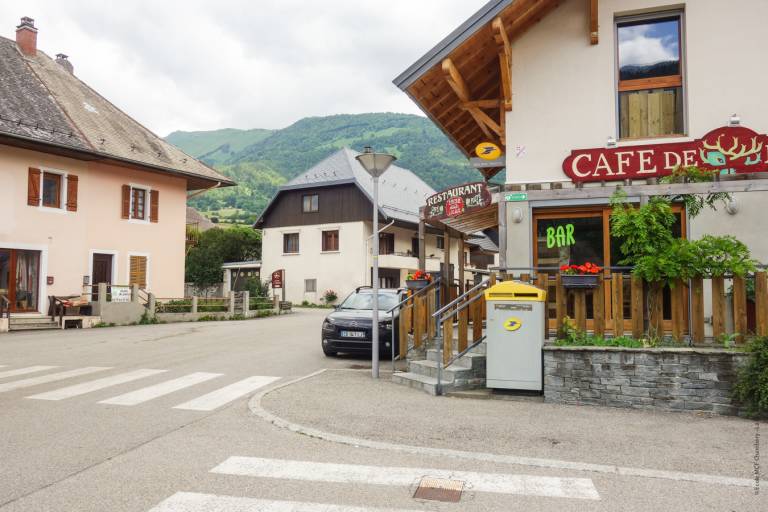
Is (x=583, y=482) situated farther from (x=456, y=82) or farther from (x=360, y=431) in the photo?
(x=456, y=82)

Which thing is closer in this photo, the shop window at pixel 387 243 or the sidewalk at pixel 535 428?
the sidewalk at pixel 535 428

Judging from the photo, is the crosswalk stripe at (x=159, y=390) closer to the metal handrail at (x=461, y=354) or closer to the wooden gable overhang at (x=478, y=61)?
the metal handrail at (x=461, y=354)

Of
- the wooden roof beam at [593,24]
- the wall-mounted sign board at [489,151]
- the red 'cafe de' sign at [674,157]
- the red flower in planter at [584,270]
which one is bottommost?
the red flower in planter at [584,270]

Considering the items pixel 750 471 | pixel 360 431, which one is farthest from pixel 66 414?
pixel 750 471

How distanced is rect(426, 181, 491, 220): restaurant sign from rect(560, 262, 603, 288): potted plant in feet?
6.66

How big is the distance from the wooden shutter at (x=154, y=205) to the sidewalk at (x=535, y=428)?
21396 mm

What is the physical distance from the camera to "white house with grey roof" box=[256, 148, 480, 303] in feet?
125

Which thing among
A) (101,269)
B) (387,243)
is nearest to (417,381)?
(101,269)

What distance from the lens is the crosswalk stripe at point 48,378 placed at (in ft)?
28.8

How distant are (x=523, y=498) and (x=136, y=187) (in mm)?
25852

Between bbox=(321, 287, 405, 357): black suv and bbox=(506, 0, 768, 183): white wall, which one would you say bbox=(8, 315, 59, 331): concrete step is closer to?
bbox=(321, 287, 405, 357): black suv

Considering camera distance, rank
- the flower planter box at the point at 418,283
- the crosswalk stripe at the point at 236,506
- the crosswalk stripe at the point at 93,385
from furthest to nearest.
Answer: the flower planter box at the point at 418,283, the crosswalk stripe at the point at 93,385, the crosswalk stripe at the point at 236,506

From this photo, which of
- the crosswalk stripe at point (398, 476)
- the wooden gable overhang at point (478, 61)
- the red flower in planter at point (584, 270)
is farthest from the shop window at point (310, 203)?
the crosswalk stripe at point (398, 476)

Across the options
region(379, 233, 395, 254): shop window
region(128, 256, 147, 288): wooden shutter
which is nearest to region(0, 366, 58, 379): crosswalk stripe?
region(128, 256, 147, 288): wooden shutter
